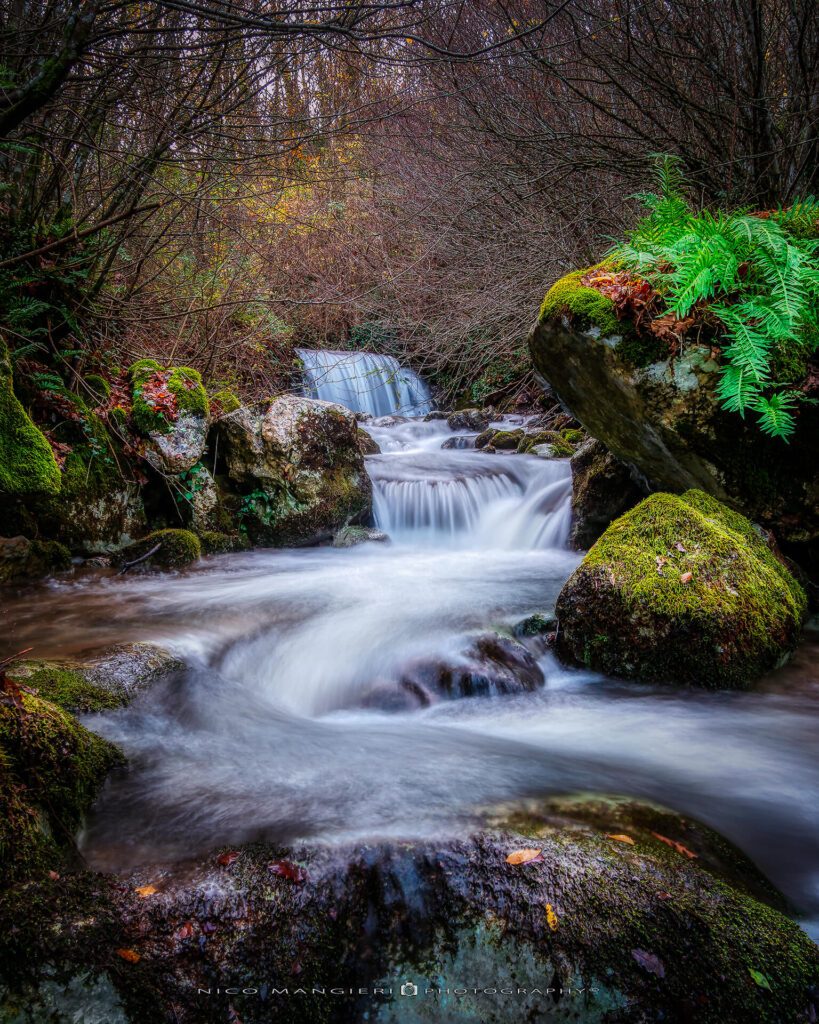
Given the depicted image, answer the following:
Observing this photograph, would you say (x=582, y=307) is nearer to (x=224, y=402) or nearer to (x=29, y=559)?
(x=224, y=402)

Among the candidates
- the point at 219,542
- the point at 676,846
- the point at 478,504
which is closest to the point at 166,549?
the point at 219,542

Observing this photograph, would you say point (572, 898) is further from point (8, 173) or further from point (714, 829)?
point (8, 173)

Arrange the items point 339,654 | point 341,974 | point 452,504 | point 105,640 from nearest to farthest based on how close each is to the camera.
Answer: point 341,974
point 105,640
point 339,654
point 452,504

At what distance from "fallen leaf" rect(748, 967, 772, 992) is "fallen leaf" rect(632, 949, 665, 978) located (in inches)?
9.1

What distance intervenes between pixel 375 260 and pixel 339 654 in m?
7.35

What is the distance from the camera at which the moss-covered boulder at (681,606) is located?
12.5 feet

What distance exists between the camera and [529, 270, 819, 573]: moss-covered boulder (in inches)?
174

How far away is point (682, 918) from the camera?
172 centimetres

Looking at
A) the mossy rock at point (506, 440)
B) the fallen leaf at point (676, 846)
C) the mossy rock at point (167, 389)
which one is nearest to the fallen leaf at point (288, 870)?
the fallen leaf at point (676, 846)

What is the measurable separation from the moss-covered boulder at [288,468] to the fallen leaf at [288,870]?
5608 millimetres

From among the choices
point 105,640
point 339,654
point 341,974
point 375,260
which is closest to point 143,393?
point 105,640

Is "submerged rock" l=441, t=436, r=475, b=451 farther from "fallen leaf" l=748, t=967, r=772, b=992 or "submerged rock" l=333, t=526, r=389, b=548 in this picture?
"fallen leaf" l=748, t=967, r=772, b=992

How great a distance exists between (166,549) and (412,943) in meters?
5.28

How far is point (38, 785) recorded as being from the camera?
6.57ft
